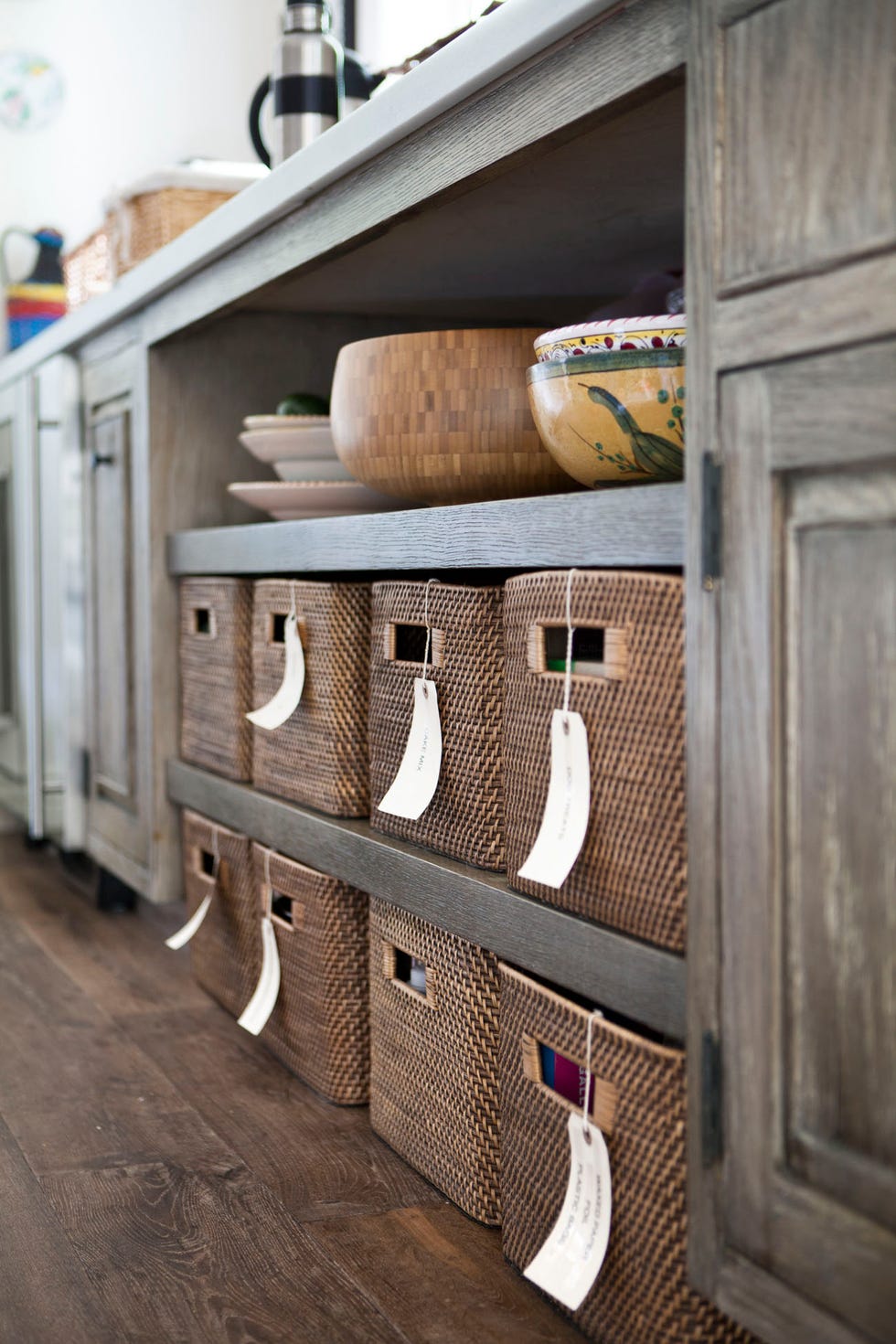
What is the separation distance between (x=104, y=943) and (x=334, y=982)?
861 millimetres

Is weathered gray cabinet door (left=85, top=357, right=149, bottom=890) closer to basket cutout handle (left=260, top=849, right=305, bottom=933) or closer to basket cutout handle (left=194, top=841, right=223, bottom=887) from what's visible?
basket cutout handle (left=194, top=841, right=223, bottom=887)

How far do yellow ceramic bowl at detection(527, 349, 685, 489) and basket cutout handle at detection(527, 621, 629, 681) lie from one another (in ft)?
0.42

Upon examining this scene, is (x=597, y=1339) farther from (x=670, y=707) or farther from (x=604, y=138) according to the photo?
(x=604, y=138)

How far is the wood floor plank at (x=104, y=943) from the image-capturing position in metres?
1.93

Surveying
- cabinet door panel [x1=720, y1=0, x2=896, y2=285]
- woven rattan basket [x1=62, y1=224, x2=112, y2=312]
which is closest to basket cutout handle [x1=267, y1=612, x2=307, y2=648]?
cabinet door panel [x1=720, y1=0, x2=896, y2=285]

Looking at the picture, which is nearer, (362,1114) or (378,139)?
(378,139)

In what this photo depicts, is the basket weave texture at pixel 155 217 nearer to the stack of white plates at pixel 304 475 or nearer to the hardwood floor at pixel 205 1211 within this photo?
the stack of white plates at pixel 304 475

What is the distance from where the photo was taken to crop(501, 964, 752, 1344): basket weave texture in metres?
0.90

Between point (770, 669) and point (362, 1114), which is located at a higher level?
point (770, 669)

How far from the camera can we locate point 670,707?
0.90 m

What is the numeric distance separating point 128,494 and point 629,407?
129 centimetres

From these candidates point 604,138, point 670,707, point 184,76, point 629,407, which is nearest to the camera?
point 670,707

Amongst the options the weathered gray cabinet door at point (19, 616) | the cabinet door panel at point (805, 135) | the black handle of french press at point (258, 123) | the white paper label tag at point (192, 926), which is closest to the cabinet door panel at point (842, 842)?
the cabinet door panel at point (805, 135)

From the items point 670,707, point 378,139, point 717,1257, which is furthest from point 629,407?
point 717,1257
